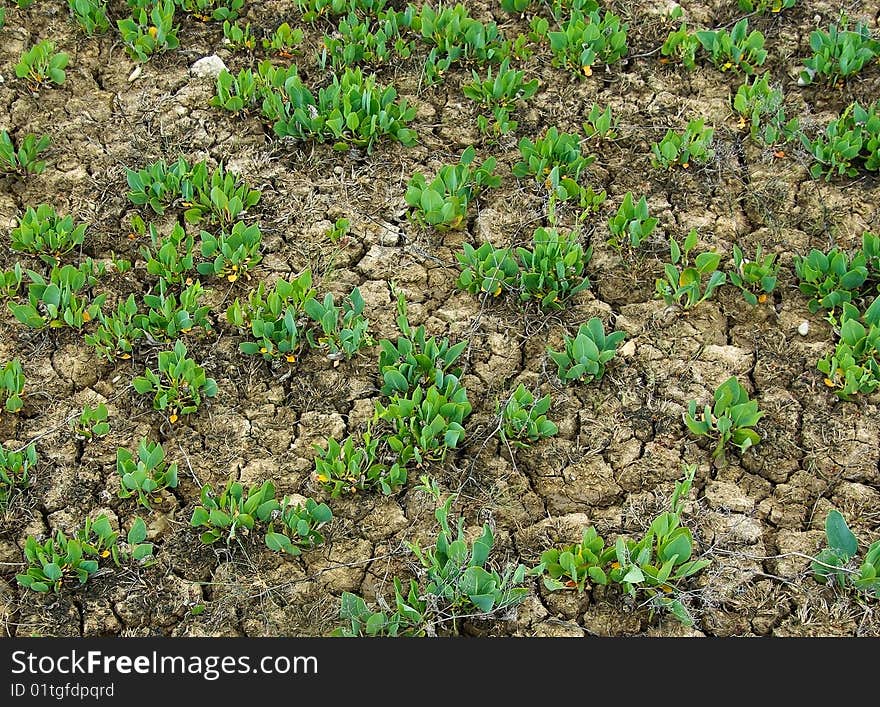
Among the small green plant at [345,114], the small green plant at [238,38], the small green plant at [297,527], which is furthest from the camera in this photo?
the small green plant at [238,38]

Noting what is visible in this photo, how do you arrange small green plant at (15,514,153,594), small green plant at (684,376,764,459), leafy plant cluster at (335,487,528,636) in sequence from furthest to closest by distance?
small green plant at (684,376,764,459), small green plant at (15,514,153,594), leafy plant cluster at (335,487,528,636)

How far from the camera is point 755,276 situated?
3.86 m

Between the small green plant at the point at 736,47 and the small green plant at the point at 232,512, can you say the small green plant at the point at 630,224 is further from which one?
the small green plant at the point at 232,512

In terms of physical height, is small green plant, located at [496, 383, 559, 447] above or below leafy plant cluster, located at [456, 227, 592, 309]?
below

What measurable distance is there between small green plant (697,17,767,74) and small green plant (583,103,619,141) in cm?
66

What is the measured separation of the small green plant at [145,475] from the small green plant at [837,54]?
3364 mm

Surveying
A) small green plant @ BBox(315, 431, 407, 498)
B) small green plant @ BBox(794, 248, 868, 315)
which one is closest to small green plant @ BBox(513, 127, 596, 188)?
small green plant @ BBox(794, 248, 868, 315)

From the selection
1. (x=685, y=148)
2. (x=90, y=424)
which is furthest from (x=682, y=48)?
(x=90, y=424)

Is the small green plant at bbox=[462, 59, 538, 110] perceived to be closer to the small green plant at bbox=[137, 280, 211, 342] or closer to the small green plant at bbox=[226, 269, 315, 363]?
the small green plant at bbox=[226, 269, 315, 363]

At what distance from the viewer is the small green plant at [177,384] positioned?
3.53m

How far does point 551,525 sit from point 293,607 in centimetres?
89

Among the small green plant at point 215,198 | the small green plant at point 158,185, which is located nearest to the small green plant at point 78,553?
the small green plant at point 215,198

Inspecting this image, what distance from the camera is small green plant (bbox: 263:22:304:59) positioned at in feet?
15.7

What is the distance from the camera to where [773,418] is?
3.51 meters
